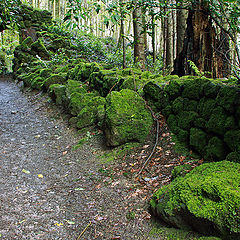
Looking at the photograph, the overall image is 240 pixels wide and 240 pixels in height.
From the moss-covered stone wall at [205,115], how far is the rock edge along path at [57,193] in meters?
1.48

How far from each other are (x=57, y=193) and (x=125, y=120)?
6.57 ft

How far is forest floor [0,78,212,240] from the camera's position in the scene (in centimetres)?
245

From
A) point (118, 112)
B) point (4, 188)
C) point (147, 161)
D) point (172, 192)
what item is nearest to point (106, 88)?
point (118, 112)

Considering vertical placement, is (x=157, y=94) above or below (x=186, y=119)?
above

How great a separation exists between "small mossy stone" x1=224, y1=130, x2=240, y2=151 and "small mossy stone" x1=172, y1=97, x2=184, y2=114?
48.6 inches

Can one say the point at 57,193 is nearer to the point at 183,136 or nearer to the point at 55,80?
the point at 183,136

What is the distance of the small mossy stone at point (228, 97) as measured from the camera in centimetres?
284

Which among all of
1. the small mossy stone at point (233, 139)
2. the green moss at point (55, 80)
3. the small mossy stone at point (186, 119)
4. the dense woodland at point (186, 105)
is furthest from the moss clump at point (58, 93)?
the small mossy stone at point (233, 139)

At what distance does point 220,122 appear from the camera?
118 inches

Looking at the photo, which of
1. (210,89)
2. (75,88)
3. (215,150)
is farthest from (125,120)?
(75,88)

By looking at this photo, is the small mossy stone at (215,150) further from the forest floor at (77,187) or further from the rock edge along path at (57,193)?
the rock edge along path at (57,193)

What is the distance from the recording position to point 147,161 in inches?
145

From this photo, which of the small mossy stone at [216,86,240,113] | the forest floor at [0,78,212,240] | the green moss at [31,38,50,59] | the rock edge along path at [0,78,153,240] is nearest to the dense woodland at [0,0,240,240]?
the small mossy stone at [216,86,240,113]

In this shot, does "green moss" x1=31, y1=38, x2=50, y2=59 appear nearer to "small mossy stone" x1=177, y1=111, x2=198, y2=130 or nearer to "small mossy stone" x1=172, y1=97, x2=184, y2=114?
"small mossy stone" x1=172, y1=97, x2=184, y2=114
